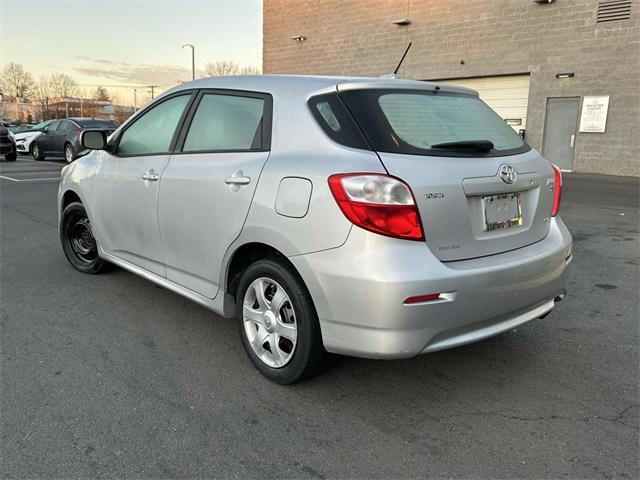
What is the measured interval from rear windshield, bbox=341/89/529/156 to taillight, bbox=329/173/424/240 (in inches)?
8.5

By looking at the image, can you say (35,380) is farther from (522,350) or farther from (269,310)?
(522,350)

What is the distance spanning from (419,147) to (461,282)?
691 millimetres

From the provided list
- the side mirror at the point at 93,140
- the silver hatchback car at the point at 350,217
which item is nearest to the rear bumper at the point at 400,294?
the silver hatchback car at the point at 350,217

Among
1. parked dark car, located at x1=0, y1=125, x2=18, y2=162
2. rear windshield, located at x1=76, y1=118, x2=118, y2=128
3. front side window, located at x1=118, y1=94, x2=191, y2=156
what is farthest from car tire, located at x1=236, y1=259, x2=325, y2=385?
parked dark car, located at x1=0, y1=125, x2=18, y2=162

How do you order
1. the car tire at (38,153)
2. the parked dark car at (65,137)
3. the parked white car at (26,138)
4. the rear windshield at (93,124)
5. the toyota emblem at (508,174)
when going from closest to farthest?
1. the toyota emblem at (508,174)
2. the parked dark car at (65,137)
3. the rear windshield at (93,124)
4. the car tire at (38,153)
5. the parked white car at (26,138)

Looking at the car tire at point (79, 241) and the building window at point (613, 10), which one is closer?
the car tire at point (79, 241)

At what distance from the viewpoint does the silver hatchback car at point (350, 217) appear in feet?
7.97

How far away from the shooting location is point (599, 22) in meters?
16.8

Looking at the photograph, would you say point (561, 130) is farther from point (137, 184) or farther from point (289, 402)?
point (289, 402)

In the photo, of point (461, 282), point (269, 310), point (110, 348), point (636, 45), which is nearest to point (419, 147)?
point (461, 282)

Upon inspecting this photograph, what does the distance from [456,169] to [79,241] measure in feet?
12.8

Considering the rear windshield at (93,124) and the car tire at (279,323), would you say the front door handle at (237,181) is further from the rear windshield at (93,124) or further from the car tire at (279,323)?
the rear windshield at (93,124)

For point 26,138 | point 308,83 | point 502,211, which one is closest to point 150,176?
point 308,83

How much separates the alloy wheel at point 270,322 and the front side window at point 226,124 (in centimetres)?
82
